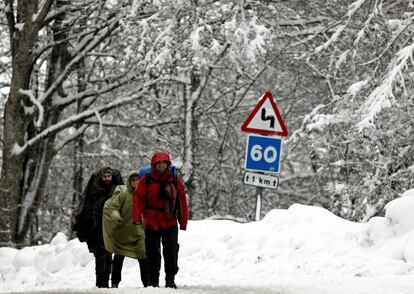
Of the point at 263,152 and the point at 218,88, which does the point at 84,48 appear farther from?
the point at 263,152

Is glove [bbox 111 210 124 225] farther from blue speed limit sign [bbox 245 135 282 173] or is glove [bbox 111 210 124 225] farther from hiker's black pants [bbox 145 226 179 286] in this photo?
blue speed limit sign [bbox 245 135 282 173]

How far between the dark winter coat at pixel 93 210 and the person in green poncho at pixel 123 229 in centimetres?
33

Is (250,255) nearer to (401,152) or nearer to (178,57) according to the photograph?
(401,152)

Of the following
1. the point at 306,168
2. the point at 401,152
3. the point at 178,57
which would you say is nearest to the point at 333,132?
the point at 401,152

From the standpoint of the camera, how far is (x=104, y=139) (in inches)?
1116

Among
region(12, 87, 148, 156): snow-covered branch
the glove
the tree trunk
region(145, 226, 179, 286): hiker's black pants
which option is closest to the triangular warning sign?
the glove

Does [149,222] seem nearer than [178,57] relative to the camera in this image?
Yes

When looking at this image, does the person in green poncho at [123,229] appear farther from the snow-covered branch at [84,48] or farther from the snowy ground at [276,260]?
the snow-covered branch at [84,48]

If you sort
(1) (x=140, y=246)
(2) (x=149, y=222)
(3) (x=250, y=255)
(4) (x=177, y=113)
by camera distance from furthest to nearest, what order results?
(4) (x=177, y=113) < (3) (x=250, y=255) < (1) (x=140, y=246) < (2) (x=149, y=222)

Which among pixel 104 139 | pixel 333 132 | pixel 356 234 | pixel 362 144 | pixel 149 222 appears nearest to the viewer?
pixel 149 222

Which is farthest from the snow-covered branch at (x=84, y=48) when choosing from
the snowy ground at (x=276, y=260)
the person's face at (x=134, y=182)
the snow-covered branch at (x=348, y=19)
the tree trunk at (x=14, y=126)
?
the person's face at (x=134, y=182)

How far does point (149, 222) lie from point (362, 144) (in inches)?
258

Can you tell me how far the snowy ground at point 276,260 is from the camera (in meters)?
9.73

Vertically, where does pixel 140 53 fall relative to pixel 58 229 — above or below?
above
